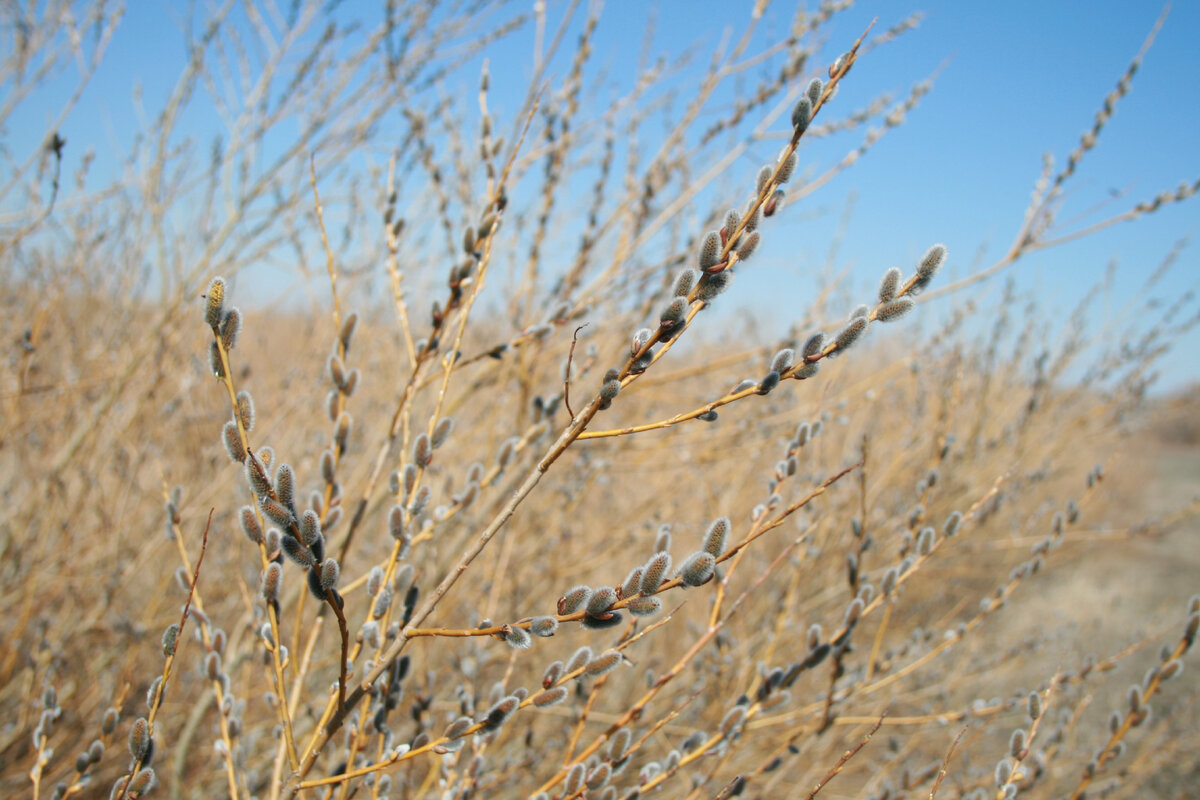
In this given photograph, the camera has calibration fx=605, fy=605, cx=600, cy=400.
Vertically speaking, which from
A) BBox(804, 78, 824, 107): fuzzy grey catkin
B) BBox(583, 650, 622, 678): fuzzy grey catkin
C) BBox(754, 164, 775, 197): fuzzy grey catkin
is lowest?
BBox(583, 650, 622, 678): fuzzy grey catkin

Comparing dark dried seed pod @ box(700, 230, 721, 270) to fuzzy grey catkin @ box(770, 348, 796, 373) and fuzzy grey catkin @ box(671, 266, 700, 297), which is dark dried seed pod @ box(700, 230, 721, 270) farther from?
fuzzy grey catkin @ box(770, 348, 796, 373)

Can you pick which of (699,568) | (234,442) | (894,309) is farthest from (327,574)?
(894,309)

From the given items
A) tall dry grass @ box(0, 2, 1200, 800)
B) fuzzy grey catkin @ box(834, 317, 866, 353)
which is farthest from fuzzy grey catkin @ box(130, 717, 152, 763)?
fuzzy grey catkin @ box(834, 317, 866, 353)

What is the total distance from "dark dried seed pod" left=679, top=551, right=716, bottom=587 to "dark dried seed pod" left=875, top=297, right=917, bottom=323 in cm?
37

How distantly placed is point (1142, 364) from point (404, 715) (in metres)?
4.20

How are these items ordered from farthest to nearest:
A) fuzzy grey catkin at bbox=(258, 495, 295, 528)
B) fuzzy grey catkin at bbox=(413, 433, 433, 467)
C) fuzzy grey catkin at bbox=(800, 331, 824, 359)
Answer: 1. fuzzy grey catkin at bbox=(413, 433, 433, 467)
2. fuzzy grey catkin at bbox=(800, 331, 824, 359)
3. fuzzy grey catkin at bbox=(258, 495, 295, 528)

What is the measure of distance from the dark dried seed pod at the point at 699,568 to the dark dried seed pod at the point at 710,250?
13.4 inches

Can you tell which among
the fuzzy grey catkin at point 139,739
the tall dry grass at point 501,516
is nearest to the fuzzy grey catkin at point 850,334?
the tall dry grass at point 501,516

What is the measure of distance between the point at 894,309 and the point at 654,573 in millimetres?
439

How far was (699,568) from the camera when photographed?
698 mm

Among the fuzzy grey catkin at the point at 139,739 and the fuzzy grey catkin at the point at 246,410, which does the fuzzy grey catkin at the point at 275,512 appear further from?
the fuzzy grey catkin at the point at 139,739

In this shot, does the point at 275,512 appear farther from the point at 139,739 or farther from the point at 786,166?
the point at 786,166

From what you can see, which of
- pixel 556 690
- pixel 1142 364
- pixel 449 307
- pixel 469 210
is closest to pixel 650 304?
pixel 469 210

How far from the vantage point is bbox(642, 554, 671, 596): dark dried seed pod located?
69 cm
